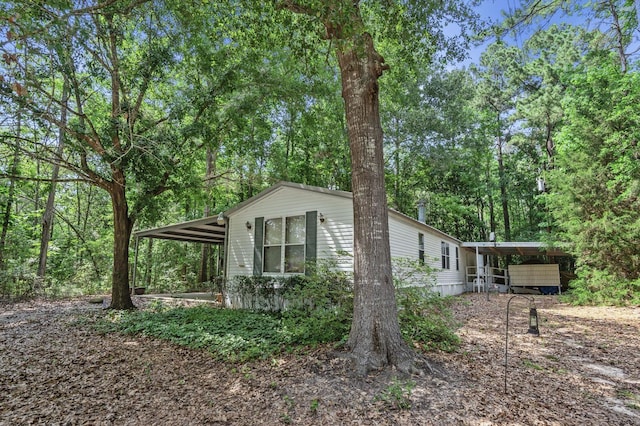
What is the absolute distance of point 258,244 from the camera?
941cm

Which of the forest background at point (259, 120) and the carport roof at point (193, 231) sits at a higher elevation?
the forest background at point (259, 120)

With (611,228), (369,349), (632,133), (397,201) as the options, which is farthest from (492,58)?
(369,349)

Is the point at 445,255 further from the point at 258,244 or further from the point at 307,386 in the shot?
the point at 307,386

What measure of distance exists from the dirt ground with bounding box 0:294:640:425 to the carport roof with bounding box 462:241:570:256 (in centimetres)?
896

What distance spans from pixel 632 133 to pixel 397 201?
1008cm

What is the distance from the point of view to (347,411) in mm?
3055

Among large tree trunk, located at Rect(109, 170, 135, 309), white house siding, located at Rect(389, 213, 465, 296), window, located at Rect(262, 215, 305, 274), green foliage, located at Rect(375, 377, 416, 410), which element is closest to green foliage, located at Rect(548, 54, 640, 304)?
white house siding, located at Rect(389, 213, 465, 296)

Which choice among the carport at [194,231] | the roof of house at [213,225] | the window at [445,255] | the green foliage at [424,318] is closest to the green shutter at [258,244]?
the roof of house at [213,225]

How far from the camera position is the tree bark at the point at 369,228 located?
13.1ft

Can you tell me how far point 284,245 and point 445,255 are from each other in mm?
8172

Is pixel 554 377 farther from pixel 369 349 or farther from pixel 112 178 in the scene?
pixel 112 178

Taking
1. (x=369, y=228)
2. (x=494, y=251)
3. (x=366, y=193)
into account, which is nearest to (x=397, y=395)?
(x=369, y=228)

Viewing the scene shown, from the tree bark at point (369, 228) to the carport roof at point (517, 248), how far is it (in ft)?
38.6

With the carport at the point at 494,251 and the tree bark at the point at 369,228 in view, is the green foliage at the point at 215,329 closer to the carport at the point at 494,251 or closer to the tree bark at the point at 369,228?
the tree bark at the point at 369,228
